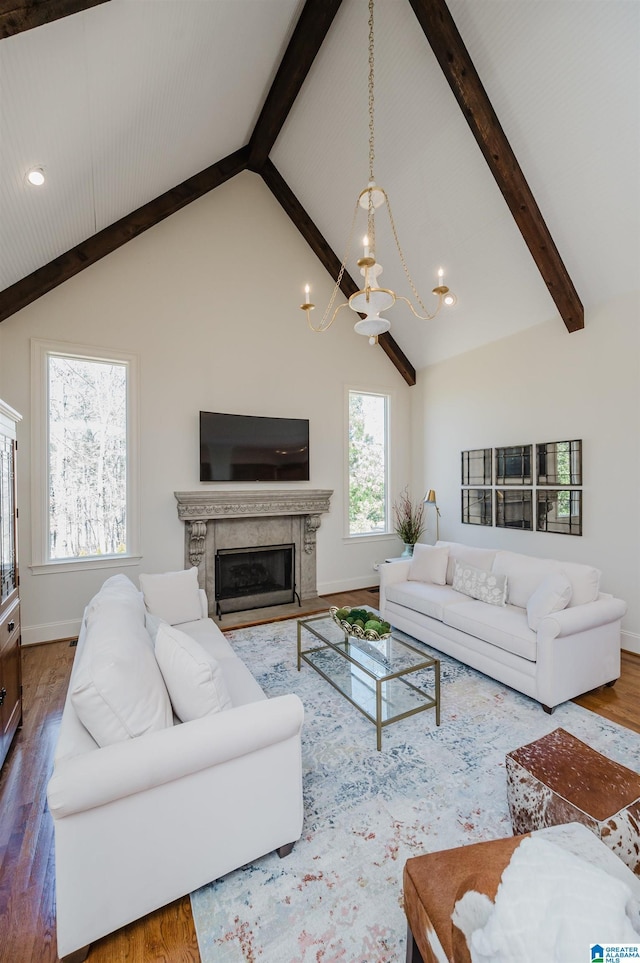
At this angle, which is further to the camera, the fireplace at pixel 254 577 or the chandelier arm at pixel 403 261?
the fireplace at pixel 254 577

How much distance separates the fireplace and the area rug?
5.93ft

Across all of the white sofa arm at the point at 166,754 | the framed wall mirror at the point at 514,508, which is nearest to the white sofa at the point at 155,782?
the white sofa arm at the point at 166,754

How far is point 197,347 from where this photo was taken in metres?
4.53

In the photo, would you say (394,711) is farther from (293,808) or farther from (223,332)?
(223,332)

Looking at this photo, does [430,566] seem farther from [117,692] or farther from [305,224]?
[305,224]

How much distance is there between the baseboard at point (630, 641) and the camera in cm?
355

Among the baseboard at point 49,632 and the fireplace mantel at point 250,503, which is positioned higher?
the fireplace mantel at point 250,503

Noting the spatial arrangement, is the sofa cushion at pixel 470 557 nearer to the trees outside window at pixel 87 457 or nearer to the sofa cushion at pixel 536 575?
the sofa cushion at pixel 536 575

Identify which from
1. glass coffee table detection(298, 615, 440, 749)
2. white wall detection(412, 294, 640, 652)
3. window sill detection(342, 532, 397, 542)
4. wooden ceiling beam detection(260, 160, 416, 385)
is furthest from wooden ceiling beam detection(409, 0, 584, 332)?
glass coffee table detection(298, 615, 440, 749)

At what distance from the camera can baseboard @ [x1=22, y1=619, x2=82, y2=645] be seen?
381cm

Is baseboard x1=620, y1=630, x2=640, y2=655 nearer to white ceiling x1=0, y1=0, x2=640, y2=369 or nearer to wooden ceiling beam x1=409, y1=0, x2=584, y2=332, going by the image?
wooden ceiling beam x1=409, y1=0, x2=584, y2=332

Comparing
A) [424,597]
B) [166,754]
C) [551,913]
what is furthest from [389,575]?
[551,913]

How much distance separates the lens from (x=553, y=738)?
178 centimetres

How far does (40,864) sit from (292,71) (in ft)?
17.5
